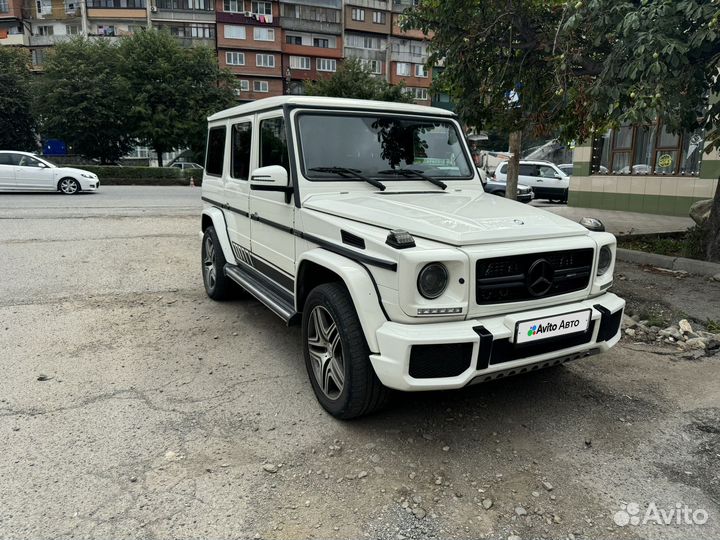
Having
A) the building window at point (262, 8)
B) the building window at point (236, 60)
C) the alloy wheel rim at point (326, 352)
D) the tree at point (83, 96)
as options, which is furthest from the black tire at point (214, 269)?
the building window at point (262, 8)

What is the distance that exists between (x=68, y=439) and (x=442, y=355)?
7.33ft

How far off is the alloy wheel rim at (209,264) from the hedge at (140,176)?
79.6 ft

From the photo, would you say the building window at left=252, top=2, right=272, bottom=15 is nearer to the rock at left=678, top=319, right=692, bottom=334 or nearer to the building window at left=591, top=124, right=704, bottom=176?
the building window at left=591, top=124, right=704, bottom=176

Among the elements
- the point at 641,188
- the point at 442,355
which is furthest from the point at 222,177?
the point at 641,188

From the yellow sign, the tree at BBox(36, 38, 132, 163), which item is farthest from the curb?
the tree at BBox(36, 38, 132, 163)

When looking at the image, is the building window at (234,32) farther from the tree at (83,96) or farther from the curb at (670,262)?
the curb at (670,262)

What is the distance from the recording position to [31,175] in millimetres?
17844

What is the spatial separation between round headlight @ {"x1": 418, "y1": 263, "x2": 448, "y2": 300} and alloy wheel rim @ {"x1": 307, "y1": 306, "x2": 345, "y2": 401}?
67 centimetres

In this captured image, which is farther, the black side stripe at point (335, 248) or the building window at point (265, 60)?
the building window at point (265, 60)

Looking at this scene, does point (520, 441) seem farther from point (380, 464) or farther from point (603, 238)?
point (603, 238)

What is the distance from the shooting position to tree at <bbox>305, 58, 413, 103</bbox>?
37.9 metres

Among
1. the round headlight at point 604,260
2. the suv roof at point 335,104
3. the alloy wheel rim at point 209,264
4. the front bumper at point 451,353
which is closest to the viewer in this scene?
the front bumper at point 451,353

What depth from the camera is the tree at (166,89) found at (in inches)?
1411

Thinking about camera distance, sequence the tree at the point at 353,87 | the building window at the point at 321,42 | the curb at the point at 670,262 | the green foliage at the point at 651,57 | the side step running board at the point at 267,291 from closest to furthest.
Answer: the side step running board at the point at 267,291 → the green foliage at the point at 651,57 → the curb at the point at 670,262 → the tree at the point at 353,87 → the building window at the point at 321,42
